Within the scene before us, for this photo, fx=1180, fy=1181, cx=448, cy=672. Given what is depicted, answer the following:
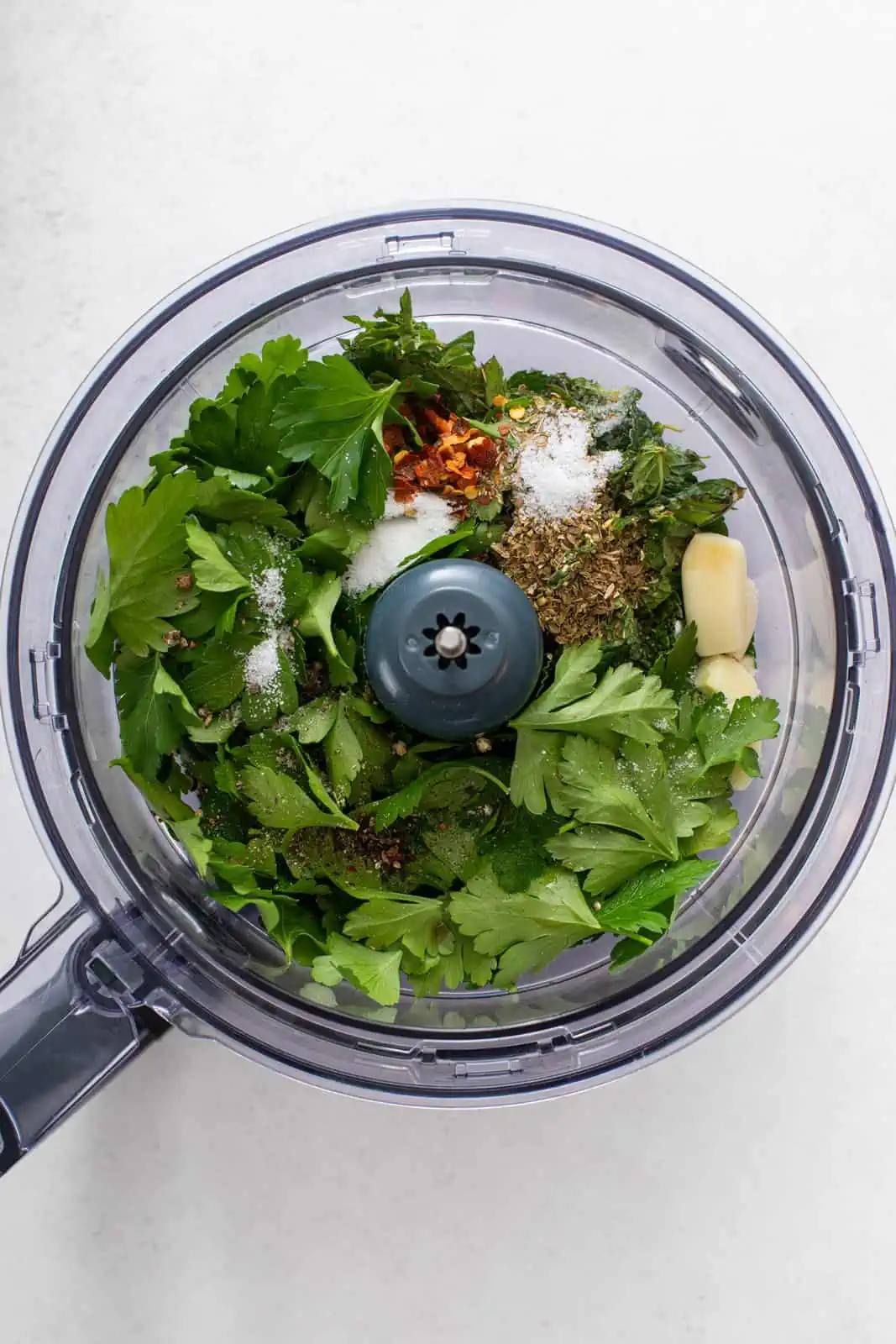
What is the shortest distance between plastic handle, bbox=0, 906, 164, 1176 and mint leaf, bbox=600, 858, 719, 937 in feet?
1.26

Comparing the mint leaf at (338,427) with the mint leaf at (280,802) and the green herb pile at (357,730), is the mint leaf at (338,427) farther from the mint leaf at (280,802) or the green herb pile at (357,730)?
the mint leaf at (280,802)

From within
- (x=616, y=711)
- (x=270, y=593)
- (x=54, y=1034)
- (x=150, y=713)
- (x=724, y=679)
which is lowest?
(x=54, y=1034)

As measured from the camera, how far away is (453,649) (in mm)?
783

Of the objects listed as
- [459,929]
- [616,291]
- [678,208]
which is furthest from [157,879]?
[678,208]

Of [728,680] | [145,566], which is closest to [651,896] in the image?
[728,680]

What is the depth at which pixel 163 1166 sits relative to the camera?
1.11 metres

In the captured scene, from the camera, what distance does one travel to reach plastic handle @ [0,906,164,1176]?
34.3 inches

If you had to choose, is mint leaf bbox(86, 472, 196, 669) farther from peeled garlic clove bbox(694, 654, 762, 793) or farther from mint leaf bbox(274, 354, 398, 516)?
peeled garlic clove bbox(694, 654, 762, 793)

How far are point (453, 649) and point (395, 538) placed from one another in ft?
0.42

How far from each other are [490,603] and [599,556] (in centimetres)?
11

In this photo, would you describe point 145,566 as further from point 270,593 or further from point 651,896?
point 651,896

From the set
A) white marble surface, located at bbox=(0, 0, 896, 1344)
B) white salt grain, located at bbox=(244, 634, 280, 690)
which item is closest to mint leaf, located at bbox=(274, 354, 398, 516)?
white salt grain, located at bbox=(244, 634, 280, 690)

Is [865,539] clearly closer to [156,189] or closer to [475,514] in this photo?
[475,514]

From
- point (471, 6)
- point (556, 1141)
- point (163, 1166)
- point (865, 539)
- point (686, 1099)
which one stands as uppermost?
point (471, 6)
